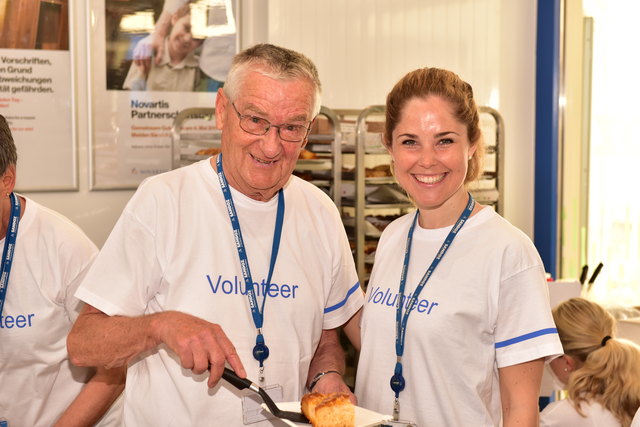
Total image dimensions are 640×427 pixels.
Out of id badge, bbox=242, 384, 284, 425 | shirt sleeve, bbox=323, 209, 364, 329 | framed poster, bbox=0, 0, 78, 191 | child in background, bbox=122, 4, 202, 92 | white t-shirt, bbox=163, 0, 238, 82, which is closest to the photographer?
id badge, bbox=242, 384, 284, 425

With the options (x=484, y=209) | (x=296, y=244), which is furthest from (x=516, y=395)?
(x=296, y=244)

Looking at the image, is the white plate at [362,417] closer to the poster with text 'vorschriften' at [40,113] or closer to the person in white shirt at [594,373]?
the person in white shirt at [594,373]

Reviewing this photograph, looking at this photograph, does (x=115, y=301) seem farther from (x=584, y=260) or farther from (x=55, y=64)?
(x=584, y=260)

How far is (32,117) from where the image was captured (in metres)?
4.29

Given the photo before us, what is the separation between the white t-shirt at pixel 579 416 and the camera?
3018 mm

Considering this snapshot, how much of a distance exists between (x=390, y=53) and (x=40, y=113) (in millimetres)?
2262

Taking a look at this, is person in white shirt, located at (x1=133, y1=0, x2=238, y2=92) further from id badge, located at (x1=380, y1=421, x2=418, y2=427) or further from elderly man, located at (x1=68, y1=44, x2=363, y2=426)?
id badge, located at (x1=380, y1=421, x2=418, y2=427)

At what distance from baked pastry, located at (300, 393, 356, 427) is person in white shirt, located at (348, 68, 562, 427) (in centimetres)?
28

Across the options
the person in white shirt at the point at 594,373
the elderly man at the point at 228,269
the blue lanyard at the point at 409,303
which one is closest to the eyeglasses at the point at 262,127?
the elderly man at the point at 228,269

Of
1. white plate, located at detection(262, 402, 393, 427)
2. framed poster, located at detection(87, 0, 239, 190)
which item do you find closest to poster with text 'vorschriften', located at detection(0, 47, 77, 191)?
framed poster, located at detection(87, 0, 239, 190)

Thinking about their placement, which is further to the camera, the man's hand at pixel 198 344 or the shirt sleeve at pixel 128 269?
the shirt sleeve at pixel 128 269

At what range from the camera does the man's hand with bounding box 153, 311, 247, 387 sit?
5.57 ft

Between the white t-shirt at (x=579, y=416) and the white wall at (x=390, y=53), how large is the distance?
2.58 meters

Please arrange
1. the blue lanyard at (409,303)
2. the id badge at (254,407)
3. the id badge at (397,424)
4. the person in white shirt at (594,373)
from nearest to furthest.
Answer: the id badge at (397,424)
the id badge at (254,407)
the blue lanyard at (409,303)
the person in white shirt at (594,373)
